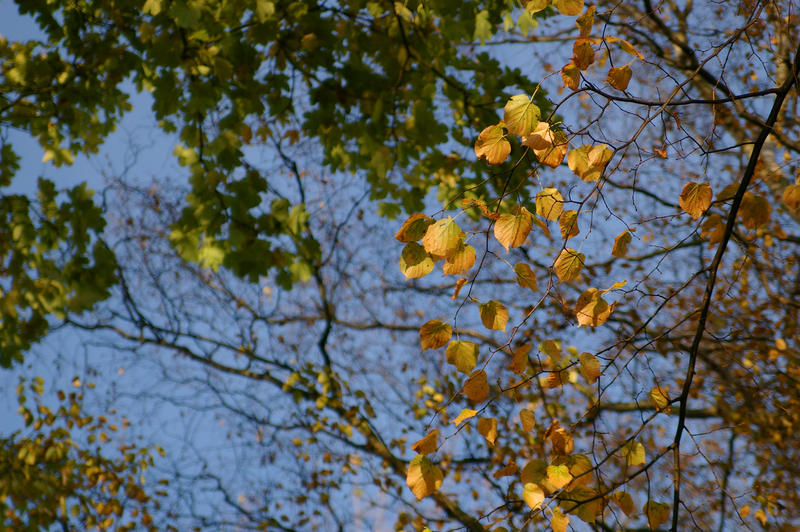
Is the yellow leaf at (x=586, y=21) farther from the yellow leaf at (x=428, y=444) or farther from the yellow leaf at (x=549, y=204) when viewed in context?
the yellow leaf at (x=428, y=444)

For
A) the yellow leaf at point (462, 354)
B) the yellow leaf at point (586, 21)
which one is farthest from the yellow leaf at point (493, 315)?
the yellow leaf at point (586, 21)

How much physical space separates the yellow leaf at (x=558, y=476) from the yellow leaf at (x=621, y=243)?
0.66 m

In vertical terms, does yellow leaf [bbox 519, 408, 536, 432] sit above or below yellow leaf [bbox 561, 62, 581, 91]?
below

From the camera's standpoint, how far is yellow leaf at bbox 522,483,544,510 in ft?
5.85

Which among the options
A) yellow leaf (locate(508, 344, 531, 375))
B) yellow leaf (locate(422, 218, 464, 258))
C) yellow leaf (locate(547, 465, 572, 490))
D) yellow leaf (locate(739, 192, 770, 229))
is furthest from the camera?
yellow leaf (locate(739, 192, 770, 229))

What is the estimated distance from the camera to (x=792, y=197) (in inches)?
74.5

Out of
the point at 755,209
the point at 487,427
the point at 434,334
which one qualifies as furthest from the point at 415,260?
the point at 755,209

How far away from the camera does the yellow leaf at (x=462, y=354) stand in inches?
74.9

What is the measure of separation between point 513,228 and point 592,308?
→ 0.39 m

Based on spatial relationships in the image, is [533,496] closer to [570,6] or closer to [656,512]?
[656,512]

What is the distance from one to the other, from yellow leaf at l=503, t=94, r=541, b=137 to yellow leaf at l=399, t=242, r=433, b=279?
0.40 m

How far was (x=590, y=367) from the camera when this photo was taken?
187cm

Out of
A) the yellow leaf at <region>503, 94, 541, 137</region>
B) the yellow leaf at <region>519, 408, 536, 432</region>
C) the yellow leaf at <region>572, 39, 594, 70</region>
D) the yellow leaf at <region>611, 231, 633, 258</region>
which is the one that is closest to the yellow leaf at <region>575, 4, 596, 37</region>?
the yellow leaf at <region>572, 39, 594, 70</region>

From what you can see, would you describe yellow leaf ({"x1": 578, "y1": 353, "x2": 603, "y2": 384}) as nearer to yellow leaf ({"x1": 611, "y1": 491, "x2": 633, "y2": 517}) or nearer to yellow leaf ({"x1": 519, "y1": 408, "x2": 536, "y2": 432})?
yellow leaf ({"x1": 519, "y1": 408, "x2": 536, "y2": 432})
